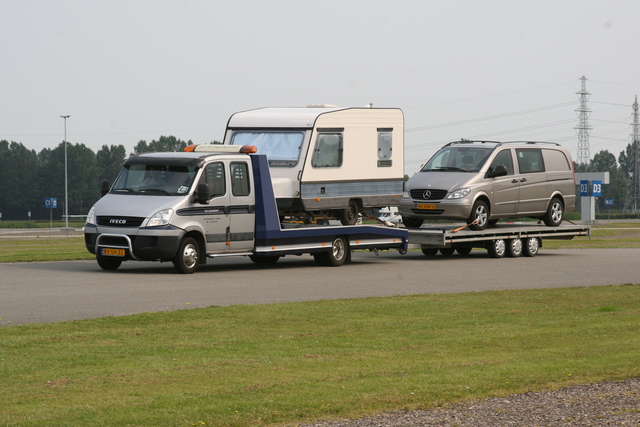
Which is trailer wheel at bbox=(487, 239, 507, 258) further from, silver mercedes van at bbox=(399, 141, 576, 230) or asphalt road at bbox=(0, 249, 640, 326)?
silver mercedes van at bbox=(399, 141, 576, 230)

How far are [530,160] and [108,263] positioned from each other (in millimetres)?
11807

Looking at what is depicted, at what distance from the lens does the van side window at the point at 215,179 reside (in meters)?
19.1

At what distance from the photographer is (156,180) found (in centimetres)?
1911

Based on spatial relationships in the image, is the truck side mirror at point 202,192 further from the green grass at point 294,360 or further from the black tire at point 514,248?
the black tire at point 514,248

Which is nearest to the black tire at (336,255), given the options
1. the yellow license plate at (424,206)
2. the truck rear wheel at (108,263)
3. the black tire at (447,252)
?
the yellow license plate at (424,206)

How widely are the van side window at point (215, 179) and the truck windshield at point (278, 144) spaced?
1.63 m

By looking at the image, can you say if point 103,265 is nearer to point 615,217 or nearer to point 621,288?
point 621,288

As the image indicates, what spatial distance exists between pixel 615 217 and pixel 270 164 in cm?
8619

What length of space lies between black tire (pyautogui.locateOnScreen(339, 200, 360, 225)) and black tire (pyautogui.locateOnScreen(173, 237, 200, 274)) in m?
4.18

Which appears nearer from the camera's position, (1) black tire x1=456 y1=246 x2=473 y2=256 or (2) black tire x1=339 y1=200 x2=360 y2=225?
(2) black tire x1=339 y1=200 x2=360 y2=225

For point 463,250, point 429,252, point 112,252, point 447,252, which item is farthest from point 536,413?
point 463,250

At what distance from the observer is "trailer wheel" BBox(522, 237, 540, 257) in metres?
26.0

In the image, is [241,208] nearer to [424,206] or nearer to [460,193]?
[424,206]

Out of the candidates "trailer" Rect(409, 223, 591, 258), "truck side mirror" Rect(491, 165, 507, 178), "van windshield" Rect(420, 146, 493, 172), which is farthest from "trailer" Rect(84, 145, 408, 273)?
"truck side mirror" Rect(491, 165, 507, 178)
